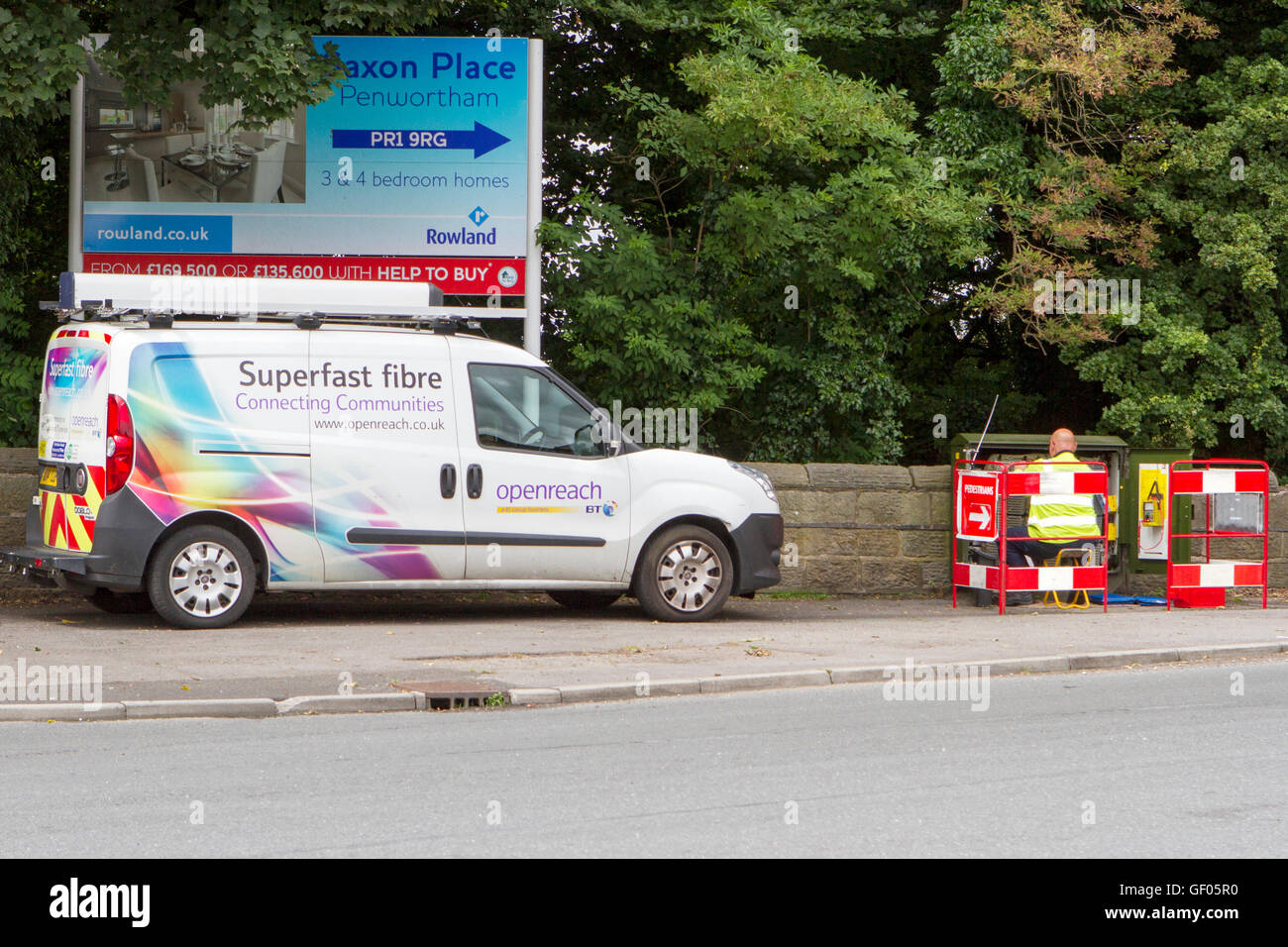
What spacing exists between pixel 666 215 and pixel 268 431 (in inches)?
261

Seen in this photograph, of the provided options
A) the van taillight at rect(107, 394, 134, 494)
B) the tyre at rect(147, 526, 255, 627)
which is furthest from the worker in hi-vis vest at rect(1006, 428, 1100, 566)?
the van taillight at rect(107, 394, 134, 494)

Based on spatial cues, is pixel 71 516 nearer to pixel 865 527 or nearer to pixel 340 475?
pixel 340 475

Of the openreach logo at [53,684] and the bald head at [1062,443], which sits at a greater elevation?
the bald head at [1062,443]

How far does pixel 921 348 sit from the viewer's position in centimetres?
2112

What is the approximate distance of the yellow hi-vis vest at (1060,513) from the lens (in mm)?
14492

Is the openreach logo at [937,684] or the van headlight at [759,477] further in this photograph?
the van headlight at [759,477]

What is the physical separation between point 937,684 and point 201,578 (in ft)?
18.0

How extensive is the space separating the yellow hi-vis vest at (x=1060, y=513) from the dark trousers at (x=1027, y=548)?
166 mm

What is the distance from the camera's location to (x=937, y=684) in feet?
33.7

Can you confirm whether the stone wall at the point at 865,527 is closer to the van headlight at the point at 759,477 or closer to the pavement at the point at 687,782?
the van headlight at the point at 759,477

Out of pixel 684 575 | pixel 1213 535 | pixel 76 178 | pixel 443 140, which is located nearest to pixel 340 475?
pixel 684 575

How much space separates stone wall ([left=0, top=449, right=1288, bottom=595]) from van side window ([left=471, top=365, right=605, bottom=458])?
310 cm

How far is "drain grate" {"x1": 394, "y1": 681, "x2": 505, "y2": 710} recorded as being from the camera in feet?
30.5

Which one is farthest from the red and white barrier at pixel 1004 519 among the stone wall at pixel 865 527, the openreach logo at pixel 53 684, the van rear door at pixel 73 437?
the openreach logo at pixel 53 684
